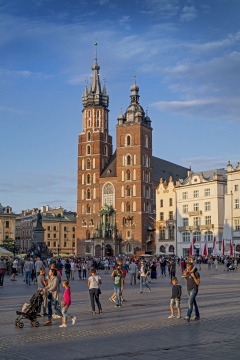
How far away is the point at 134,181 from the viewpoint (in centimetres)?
8981

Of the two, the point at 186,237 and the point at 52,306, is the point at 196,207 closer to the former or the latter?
the point at 186,237

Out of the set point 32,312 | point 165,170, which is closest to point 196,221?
point 165,170

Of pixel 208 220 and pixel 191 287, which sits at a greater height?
pixel 208 220

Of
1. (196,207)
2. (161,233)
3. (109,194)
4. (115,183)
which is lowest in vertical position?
(161,233)

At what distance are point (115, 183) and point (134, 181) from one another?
13.6 ft

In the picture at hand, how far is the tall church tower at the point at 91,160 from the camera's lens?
94.0 m

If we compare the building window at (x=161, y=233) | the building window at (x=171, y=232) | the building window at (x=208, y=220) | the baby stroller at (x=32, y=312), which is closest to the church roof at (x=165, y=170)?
the building window at (x=161, y=233)

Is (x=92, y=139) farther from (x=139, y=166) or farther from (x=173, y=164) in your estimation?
(x=173, y=164)

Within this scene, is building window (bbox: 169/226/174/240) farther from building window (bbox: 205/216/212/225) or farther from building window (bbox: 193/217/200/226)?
building window (bbox: 205/216/212/225)

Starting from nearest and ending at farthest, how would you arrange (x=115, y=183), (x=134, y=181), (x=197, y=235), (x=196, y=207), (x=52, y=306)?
(x=52, y=306), (x=197, y=235), (x=196, y=207), (x=134, y=181), (x=115, y=183)

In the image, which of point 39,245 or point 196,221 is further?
point 196,221

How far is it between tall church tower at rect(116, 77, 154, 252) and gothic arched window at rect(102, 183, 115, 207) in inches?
63.1

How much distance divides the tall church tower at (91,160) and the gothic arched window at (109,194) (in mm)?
1182

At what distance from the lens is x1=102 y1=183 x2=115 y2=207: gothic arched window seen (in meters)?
92.3
